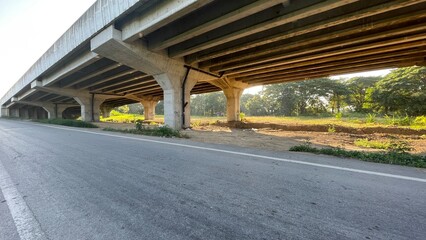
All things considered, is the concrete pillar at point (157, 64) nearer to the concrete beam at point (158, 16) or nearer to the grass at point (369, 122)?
the concrete beam at point (158, 16)

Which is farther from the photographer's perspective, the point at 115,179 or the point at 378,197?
the point at 115,179

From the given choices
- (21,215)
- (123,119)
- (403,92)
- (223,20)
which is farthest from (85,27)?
(403,92)

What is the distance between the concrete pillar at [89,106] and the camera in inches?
1003

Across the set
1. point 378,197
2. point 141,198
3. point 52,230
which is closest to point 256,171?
point 378,197

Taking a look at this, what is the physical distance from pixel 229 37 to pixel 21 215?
27.5ft

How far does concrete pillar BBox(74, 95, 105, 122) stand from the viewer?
2548 centimetres

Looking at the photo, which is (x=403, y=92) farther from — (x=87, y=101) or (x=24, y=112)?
(x=24, y=112)

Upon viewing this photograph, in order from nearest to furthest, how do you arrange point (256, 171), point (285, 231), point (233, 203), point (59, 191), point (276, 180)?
1. point (285, 231)
2. point (233, 203)
3. point (59, 191)
4. point (276, 180)
5. point (256, 171)

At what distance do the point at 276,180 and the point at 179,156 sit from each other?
248 centimetres

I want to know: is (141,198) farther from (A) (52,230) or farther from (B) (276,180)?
(B) (276,180)

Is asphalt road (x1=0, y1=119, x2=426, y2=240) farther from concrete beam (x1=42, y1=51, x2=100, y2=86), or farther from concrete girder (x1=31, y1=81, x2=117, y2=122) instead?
concrete girder (x1=31, y1=81, x2=117, y2=122)

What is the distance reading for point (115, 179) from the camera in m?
3.01

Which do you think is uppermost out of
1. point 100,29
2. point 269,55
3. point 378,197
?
point 100,29

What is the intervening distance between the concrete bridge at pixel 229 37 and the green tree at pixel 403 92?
1956 cm
